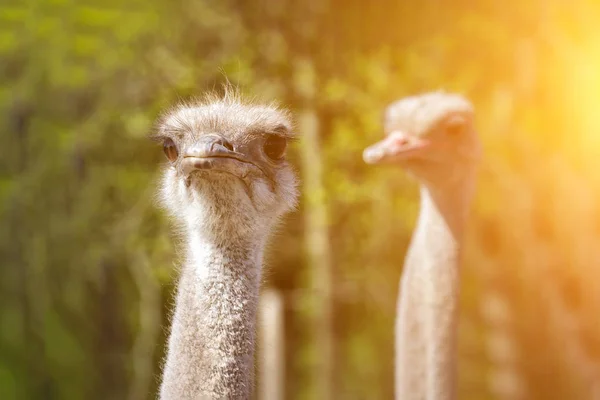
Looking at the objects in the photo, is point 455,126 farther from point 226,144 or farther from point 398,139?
point 226,144

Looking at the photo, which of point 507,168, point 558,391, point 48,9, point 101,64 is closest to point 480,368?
point 558,391

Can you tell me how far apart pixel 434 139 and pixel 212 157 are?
0.83 metres

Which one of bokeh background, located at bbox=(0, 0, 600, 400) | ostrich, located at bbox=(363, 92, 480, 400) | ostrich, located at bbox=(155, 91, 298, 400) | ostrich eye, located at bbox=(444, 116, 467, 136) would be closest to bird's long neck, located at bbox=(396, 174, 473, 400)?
ostrich, located at bbox=(363, 92, 480, 400)

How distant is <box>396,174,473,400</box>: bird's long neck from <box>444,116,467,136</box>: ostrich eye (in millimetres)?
105

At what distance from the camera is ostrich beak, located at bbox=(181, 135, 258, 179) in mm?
1152

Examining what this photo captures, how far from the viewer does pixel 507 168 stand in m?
3.12

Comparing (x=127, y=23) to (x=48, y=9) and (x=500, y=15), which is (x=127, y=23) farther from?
(x=500, y=15)

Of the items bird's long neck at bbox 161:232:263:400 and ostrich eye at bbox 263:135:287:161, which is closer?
bird's long neck at bbox 161:232:263:400

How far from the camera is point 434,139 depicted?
74.4 inches

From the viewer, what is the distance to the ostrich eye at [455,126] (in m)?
1.90

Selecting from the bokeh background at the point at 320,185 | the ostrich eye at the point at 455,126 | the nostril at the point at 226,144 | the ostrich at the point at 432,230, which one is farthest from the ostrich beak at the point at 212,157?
the bokeh background at the point at 320,185

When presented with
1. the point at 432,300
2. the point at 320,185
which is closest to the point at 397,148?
the point at 432,300

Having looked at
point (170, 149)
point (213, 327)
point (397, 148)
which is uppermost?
point (397, 148)

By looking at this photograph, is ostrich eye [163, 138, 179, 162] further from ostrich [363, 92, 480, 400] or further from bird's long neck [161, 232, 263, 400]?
ostrich [363, 92, 480, 400]
